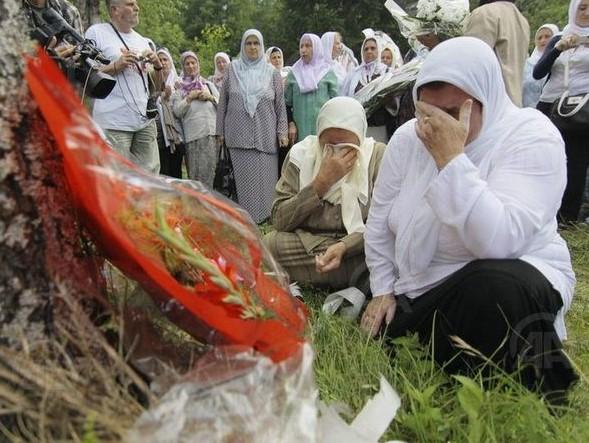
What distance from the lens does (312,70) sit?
5941 mm

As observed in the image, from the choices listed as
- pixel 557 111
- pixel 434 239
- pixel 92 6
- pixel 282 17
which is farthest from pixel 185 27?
pixel 434 239

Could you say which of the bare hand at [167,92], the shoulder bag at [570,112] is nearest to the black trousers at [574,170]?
the shoulder bag at [570,112]

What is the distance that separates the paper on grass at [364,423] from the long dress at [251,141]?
398 centimetres

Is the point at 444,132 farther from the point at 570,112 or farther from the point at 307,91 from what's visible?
the point at 307,91

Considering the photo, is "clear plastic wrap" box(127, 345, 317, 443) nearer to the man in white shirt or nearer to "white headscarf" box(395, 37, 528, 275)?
"white headscarf" box(395, 37, 528, 275)

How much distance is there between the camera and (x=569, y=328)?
267 cm

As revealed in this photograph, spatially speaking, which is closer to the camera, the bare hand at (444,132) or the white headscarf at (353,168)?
the bare hand at (444,132)

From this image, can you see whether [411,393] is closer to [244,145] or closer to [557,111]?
[557,111]

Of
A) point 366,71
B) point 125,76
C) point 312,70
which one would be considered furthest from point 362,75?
point 125,76

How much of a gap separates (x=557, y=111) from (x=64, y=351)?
4129 mm

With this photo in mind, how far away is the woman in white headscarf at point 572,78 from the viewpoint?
13.9 ft

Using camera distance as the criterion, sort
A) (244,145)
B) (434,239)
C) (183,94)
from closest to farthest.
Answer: (434,239), (244,145), (183,94)

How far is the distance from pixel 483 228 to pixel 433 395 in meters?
0.55

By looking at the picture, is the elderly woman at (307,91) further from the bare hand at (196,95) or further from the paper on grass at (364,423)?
the paper on grass at (364,423)
